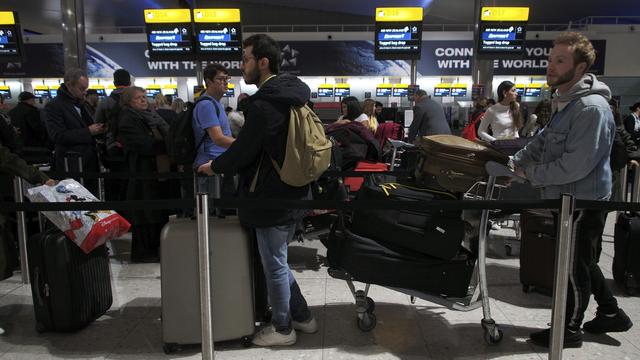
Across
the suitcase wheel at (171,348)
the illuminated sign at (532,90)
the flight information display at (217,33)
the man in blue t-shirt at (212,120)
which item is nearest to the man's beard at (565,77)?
the man in blue t-shirt at (212,120)

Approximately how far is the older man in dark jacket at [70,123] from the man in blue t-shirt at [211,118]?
1.46m

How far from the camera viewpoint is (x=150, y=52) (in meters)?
10.6

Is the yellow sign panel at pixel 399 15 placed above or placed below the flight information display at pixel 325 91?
above

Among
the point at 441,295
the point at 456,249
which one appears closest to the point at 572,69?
the point at 456,249

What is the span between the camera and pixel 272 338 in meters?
2.66

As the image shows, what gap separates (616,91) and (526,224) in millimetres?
15540

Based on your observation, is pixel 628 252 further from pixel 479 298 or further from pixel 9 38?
pixel 9 38

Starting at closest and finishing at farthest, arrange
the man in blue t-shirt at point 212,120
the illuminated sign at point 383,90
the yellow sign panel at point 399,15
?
1. the man in blue t-shirt at point 212,120
2. the yellow sign panel at point 399,15
3. the illuminated sign at point 383,90

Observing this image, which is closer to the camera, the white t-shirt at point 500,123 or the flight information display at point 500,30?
the white t-shirt at point 500,123

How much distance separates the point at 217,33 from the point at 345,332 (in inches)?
364

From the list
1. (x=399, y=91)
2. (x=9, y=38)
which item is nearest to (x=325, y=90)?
(x=399, y=91)

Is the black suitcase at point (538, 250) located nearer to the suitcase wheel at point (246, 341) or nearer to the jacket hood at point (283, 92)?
the jacket hood at point (283, 92)

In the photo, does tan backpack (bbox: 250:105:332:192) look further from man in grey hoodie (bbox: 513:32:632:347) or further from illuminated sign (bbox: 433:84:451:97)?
illuminated sign (bbox: 433:84:451:97)

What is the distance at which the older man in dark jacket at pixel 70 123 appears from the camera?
4219mm
